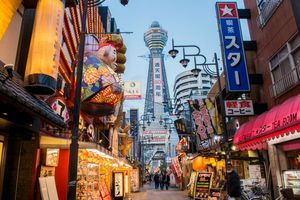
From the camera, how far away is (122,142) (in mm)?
31828

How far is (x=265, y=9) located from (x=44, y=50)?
39.4 ft

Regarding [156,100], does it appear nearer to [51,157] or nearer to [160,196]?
[160,196]

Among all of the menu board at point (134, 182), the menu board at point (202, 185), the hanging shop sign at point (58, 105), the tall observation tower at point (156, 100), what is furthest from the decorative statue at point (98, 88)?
the tall observation tower at point (156, 100)

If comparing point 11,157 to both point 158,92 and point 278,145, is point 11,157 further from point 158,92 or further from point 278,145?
point 158,92

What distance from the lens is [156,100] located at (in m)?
128

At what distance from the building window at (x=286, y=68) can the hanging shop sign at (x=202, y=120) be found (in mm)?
6923

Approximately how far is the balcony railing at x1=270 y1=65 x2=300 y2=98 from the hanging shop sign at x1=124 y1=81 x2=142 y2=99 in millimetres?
18966

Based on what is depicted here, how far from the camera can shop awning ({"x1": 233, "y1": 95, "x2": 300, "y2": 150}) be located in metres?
8.50

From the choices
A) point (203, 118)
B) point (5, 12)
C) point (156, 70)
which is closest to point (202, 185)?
point (203, 118)

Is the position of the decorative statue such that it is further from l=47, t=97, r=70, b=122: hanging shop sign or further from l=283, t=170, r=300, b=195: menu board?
l=283, t=170, r=300, b=195: menu board

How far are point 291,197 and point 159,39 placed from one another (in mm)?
182370

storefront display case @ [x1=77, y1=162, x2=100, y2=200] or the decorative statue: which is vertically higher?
the decorative statue

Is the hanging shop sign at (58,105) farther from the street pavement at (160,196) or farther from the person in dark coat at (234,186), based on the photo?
the street pavement at (160,196)

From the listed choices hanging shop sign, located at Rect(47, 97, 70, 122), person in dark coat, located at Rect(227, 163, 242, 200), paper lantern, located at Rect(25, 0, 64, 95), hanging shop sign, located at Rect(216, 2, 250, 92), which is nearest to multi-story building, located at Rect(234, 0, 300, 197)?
hanging shop sign, located at Rect(216, 2, 250, 92)
